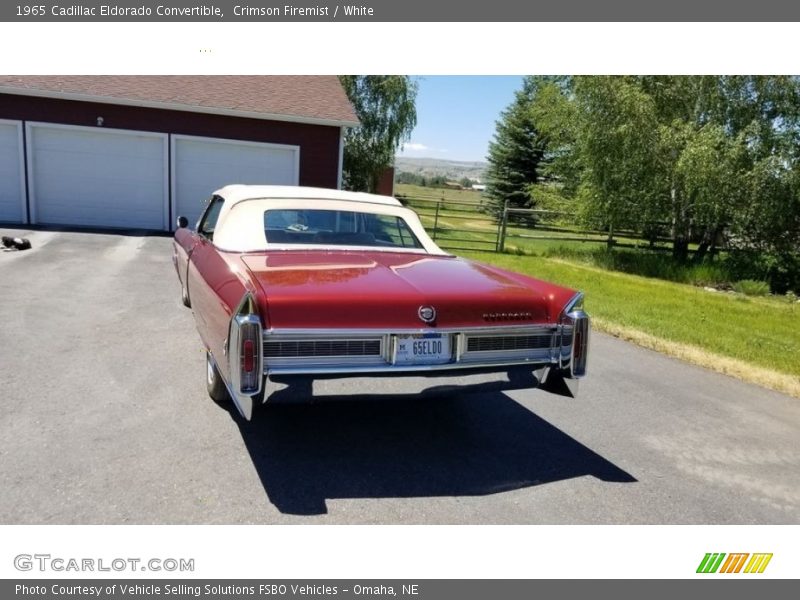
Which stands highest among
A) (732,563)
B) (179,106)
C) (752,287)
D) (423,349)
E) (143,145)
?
(179,106)

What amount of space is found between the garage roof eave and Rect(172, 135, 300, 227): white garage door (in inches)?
25.9

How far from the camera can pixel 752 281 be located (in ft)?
45.9

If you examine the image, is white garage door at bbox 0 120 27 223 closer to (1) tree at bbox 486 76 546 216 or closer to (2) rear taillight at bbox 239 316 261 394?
(2) rear taillight at bbox 239 316 261 394

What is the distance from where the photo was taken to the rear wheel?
3.97m

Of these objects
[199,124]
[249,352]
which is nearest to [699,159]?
[199,124]

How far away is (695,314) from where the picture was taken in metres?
9.49

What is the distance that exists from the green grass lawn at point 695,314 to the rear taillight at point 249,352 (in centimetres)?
586

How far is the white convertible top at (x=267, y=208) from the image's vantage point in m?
4.43

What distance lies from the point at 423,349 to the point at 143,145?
43.8ft

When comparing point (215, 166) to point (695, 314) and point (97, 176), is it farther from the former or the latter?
point (695, 314)

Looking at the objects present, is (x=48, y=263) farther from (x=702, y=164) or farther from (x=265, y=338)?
(x=702, y=164)

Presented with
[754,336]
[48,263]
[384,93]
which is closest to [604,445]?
[754,336]

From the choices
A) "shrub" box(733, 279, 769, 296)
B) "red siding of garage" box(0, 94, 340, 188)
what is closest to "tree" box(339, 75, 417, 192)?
"red siding of garage" box(0, 94, 340, 188)

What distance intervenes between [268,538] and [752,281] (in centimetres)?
1421
